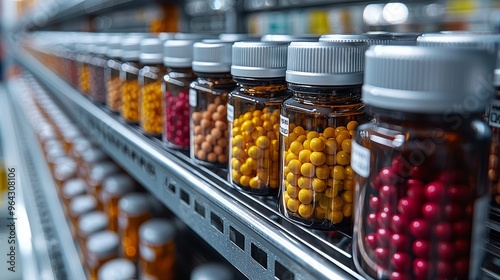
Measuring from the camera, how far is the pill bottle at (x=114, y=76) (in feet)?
4.10

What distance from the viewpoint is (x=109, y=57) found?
1345mm

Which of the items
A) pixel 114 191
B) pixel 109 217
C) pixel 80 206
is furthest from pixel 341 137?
pixel 80 206

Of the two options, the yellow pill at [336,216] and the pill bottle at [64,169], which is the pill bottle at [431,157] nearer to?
the yellow pill at [336,216]

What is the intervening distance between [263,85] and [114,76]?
78cm

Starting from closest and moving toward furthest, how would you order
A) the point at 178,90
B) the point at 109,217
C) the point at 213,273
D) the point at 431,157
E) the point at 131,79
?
1. the point at 431,157
2. the point at 178,90
3. the point at 213,273
4. the point at 131,79
5. the point at 109,217

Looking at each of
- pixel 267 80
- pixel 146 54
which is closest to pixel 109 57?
pixel 146 54

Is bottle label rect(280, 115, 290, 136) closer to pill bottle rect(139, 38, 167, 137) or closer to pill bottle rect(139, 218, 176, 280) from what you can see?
pill bottle rect(139, 38, 167, 137)

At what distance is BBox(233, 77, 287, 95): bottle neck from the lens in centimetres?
59

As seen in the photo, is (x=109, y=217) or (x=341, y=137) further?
(x=109, y=217)

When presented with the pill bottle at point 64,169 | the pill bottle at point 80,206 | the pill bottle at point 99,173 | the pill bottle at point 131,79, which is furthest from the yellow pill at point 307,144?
the pill bottle at point 64,169

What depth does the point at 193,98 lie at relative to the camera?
2.52 feet

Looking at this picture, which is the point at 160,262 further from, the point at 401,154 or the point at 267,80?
the point at 401,154

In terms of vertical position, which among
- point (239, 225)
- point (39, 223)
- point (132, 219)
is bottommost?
point (39, 223)

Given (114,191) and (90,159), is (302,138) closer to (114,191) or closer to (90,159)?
(114,191)
